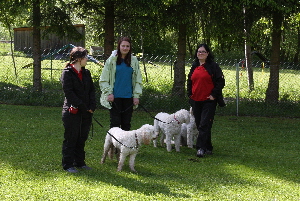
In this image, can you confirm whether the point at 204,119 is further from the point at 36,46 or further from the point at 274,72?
the point at 36,46

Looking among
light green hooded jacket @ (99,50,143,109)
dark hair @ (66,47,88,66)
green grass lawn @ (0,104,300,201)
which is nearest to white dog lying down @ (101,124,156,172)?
green grass lawn @ (0,104,300,201)

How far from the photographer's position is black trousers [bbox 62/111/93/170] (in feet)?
20.9

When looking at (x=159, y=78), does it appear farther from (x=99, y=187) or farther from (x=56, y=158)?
(x=99, y=187)

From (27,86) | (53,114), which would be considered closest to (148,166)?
(53,114)

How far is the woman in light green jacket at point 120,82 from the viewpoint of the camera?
23.2 feet

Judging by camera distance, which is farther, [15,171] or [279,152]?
[279,152]

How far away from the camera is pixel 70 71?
625 cm

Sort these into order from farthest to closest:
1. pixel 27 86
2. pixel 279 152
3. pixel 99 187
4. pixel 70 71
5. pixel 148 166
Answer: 1. pixel 27 86
2. pixel 279 152
3. pixel 148 166
4. pixel 70 71
5. pixel 99 187

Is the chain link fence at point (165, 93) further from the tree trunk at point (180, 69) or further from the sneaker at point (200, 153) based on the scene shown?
the sneaker at point (200, 153)

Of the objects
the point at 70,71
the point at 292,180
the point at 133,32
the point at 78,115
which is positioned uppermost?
the point at 133,32

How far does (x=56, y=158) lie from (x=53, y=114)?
5281 millimetres

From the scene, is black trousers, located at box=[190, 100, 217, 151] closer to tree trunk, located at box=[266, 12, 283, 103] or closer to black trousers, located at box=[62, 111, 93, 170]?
black trousers, located at box=[62, 111, 93, 170]

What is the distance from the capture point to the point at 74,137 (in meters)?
6.44

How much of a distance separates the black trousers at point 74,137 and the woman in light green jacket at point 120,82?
73 centimetres
